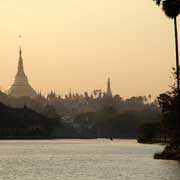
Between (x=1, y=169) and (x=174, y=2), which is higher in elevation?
(x=174, y=2)

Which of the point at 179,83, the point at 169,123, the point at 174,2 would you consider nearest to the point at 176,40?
the point at 174,2

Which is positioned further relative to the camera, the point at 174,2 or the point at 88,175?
the point at 174,2

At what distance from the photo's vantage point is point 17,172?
76188 millimetres

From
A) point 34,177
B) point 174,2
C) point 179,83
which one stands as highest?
point 174,2

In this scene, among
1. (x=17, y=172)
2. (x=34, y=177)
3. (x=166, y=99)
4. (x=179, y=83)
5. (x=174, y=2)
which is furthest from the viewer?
(x=166, y=99)

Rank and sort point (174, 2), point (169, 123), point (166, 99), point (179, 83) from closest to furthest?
point (174, 2) < point (179, 83) < point (166, 99) < point (169, 123)

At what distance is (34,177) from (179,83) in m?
32.1

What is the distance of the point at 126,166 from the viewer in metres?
84.9

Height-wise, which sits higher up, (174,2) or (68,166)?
(174,2)

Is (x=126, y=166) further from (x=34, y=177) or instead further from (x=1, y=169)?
(x=34, y=177)

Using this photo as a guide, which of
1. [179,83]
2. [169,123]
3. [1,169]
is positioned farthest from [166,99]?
[1,169]

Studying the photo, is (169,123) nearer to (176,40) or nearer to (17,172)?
(176,40)

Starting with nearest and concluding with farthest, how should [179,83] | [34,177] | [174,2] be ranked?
[34,177] < [174,2] < [179,83]

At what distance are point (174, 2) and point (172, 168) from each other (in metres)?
18.3
